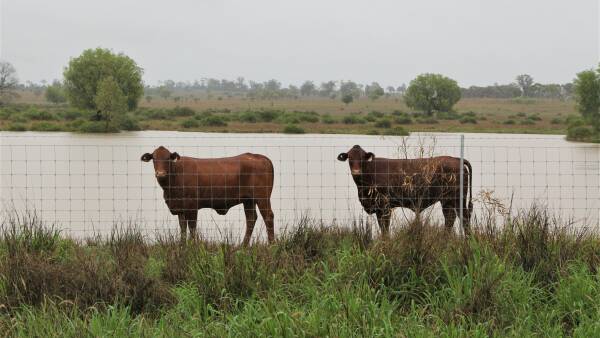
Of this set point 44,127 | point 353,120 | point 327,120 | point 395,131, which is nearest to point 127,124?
point 44,127

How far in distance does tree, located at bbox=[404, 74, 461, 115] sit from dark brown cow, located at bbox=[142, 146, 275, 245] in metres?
85.5

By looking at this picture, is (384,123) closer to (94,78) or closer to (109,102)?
(109,102)

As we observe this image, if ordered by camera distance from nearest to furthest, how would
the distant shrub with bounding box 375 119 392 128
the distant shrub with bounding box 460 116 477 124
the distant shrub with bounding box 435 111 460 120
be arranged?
the distant shrub with bounding box 375 119 392 128 < the distant shrub with bounding box 460 116 477 124 < the distant shrub with bounding box 435 111 460 120

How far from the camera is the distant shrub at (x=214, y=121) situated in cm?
6706

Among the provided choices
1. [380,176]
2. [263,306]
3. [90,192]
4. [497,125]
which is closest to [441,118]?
[497,125]

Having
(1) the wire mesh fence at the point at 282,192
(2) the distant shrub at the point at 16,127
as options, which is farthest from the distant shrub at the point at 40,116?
(1) the wire mesh fence at the point at 282,192

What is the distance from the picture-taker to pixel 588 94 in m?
57.6

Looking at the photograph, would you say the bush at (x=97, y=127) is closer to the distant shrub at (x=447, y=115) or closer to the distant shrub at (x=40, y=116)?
the distant shrub at (x=40, y=116)

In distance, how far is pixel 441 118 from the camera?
85.7 metres

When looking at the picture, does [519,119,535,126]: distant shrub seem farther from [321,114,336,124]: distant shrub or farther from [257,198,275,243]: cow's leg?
[257,198,275,243]: cow's leg

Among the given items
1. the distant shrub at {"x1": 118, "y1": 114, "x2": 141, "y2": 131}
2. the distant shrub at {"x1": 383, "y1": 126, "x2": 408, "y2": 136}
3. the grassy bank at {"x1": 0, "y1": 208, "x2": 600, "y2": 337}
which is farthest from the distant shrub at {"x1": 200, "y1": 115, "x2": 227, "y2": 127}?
the grassy bank at {"x1": 0, "y1": 208, "x2": 600, "y2": 337}

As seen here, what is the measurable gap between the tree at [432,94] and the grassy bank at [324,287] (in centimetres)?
8902

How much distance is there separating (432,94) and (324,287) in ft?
308

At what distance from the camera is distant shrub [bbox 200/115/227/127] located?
67.1 meters
